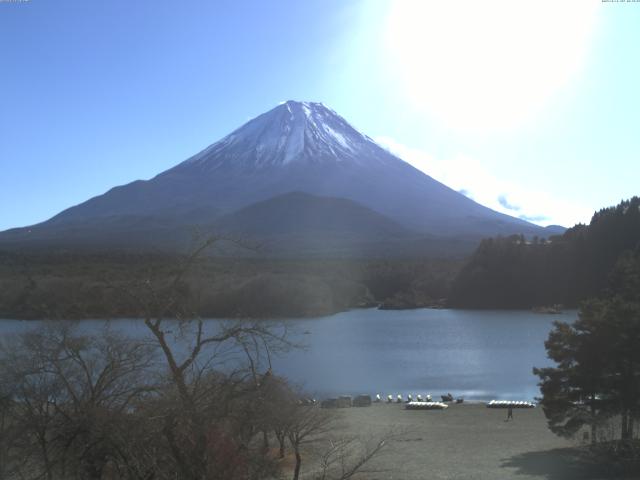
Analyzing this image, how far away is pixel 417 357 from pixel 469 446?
13.2 meters

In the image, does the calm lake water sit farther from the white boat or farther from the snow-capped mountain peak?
the snow-capped mountain peak

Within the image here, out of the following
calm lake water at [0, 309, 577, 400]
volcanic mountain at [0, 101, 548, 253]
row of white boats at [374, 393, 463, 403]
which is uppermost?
volcanic mountain at [0, 101, 548, 253]

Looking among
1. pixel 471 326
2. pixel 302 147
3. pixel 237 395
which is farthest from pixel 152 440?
pixel 302 147

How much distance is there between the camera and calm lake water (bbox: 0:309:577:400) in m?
18.9

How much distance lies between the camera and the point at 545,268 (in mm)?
48500

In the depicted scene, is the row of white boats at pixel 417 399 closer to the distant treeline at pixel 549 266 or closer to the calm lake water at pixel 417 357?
the calm lake water at pixel 417 357

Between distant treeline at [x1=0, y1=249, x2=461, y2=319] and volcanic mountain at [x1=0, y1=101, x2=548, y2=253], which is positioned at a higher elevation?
volcanic mountain at [x1=0, y1=101, x2=548, y2=253]

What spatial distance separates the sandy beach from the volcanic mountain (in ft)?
134

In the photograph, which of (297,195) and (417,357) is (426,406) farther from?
(297,195)

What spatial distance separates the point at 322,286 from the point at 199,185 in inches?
1481

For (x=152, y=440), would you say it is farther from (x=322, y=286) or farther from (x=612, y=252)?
(x=612, y=252)

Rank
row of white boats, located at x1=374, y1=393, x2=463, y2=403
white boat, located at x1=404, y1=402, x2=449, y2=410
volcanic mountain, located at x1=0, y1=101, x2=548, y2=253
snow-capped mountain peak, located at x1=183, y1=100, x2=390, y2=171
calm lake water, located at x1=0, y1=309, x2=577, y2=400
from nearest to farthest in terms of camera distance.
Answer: white boat, located at x1=404, y1=402, x2=449, y2=410
row of white boats, located at x1=374, y1=393, x2=463, y2=403
calm lake water, located at x1=0, y1=309, x2=577, y2=400
volcanic mountain, located at x1=0, y1=101, x2=548, y2=253
snow-capped mountain peak, located at x1=183, y1=100, x2=390, y2=171

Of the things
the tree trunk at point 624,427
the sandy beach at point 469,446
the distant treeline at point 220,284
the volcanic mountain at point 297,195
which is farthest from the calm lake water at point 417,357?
the volcanic mountain at point 297,195

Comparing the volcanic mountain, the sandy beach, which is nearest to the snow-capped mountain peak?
the volcanic mountain
